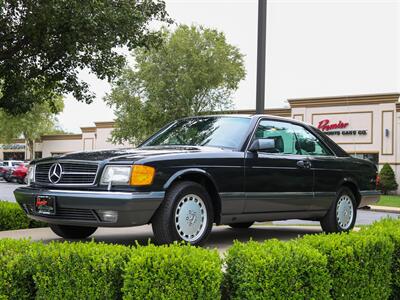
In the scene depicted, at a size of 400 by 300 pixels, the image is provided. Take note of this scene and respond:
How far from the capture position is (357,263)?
16.2 ft

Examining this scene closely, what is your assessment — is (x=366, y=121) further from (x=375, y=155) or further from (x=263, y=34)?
(x=263, y=34)

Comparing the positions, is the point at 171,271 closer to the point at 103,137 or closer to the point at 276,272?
the point at 276,272

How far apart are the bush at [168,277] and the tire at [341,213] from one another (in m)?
4.19

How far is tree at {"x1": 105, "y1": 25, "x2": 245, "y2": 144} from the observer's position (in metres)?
35.1

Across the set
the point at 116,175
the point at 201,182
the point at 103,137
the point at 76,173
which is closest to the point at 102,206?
the point at 116,175

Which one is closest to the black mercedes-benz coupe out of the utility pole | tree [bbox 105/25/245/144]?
the utility pole

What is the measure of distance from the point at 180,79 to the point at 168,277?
31354 mm

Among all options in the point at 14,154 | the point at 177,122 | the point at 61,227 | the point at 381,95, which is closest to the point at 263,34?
the point at 177,122

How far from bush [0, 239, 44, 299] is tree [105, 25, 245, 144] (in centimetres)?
3040

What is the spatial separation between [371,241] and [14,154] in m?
64.4

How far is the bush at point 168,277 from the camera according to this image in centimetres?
392

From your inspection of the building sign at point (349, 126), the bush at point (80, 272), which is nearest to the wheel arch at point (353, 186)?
the bush at point (80, 272)

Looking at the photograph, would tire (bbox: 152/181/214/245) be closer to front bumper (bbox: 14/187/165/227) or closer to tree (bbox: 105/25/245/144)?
front bumper (bbox: 14/187/165/227)

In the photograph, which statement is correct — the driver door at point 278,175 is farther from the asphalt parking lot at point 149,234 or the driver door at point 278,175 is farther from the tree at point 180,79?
the tree at point 180,79
